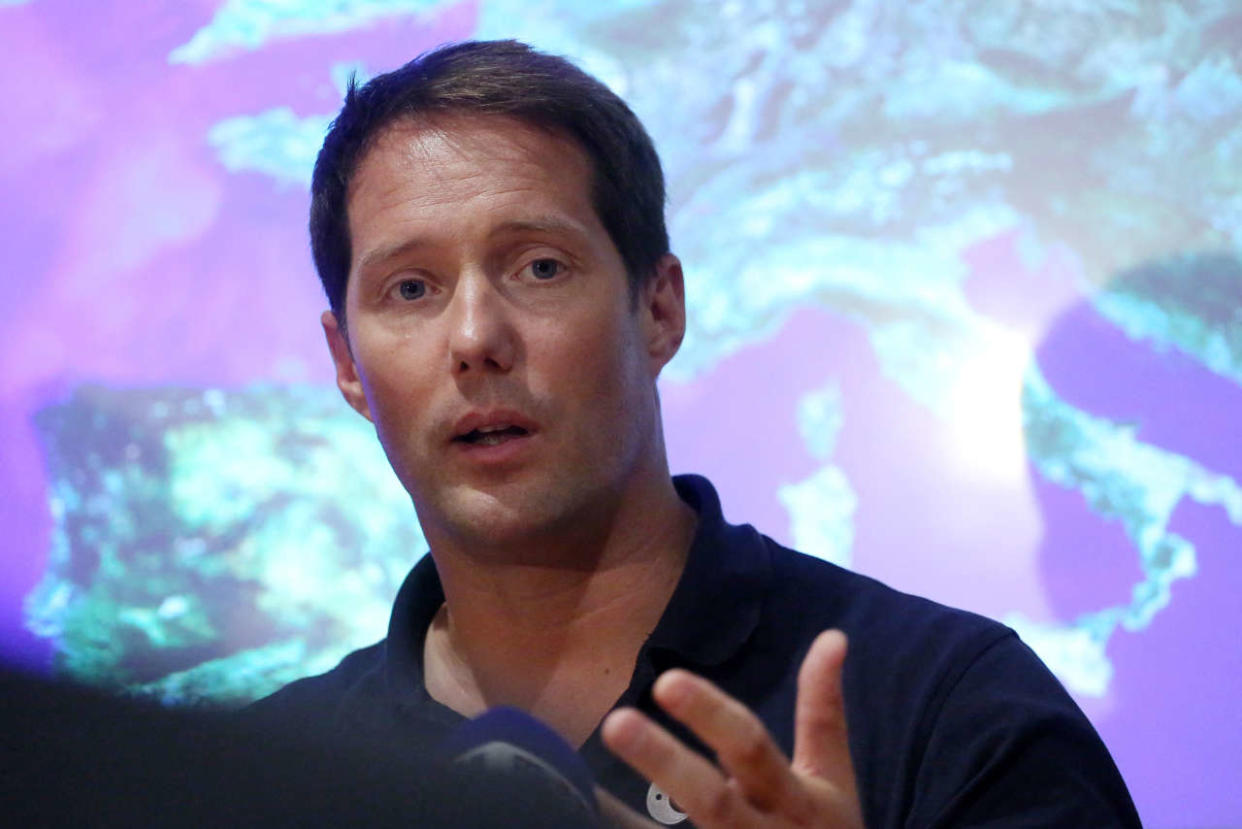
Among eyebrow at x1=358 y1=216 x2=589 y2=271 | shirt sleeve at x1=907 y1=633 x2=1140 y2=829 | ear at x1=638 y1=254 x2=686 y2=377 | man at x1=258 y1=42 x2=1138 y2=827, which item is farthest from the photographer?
ear at x1=638 y1=254 x2=686 y2=377

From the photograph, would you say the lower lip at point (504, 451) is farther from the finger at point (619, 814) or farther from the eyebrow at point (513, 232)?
the finger at point (619, 814)

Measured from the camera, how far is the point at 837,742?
3.15ft

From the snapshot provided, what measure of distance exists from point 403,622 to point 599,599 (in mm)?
304

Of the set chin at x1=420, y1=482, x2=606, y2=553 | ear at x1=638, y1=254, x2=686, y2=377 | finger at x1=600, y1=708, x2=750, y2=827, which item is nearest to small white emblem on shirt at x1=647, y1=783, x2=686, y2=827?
chin at x1=420, y1=482, x2=606, y2=553

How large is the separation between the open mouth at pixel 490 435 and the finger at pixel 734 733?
2.32ft

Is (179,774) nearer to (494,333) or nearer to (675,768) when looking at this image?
(675,768)

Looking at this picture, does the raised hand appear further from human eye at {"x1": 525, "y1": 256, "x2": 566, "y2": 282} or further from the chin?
human eye at {"x1": 525, "y1": 256, "x2": 566, "y2": 282}

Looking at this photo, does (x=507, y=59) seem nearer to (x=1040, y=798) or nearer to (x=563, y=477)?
(x=563, y=477)

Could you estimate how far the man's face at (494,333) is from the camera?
1562mm

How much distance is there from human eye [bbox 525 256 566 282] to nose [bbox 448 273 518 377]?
6cm

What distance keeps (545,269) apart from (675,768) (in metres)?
0.88

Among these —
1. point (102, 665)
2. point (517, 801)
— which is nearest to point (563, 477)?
point (517, 801)

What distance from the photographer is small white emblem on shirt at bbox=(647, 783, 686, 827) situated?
1367 millimetres

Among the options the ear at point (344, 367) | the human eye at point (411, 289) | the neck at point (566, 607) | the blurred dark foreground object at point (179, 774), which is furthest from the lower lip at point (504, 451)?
the blurred dark foreground object at point (179, 774)
